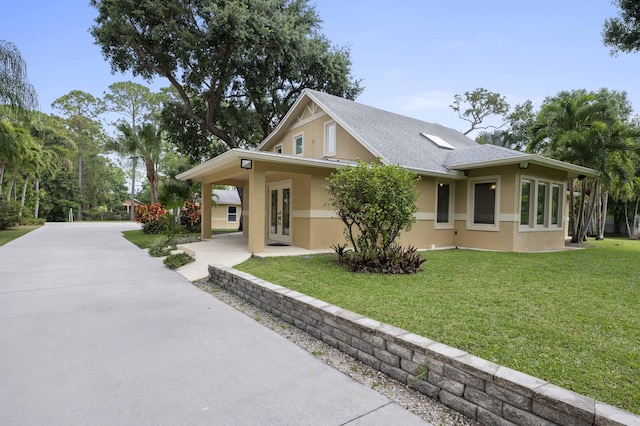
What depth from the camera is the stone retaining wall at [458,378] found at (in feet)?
6.39

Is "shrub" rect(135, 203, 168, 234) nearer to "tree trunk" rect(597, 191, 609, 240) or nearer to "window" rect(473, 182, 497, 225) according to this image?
"window" rect(473, 182, 497, 225)

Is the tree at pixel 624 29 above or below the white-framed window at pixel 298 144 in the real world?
above

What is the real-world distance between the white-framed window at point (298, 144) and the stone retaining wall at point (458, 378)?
11.0 m

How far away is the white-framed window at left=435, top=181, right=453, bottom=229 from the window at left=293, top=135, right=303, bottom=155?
6.07 metres

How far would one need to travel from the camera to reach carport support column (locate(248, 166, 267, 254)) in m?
8.55

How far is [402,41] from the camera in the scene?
14.2 m

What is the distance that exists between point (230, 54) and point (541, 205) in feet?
45.9

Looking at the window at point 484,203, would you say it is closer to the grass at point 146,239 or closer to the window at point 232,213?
the grass at point 146,239

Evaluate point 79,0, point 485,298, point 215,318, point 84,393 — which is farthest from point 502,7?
point 79,0

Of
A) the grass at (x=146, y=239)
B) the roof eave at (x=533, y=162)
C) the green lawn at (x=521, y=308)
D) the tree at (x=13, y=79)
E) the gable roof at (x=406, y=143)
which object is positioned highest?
the tree at (x=13, y=79)

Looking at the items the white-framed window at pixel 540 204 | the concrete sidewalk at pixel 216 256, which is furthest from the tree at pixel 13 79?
the white-framed window at pixel 540 204

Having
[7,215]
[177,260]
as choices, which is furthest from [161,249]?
[7,215]

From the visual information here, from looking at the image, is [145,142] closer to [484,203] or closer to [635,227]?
[484,203]

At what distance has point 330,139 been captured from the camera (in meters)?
12.8
